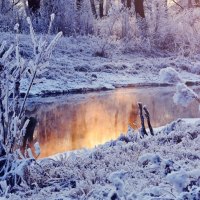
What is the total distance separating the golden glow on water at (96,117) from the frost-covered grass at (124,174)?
210cm

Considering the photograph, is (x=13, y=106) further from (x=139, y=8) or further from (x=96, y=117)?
(x=139, y=8)

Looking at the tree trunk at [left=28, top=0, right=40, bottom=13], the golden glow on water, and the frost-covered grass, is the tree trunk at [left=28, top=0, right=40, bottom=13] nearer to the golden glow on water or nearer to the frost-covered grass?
the golden glow on water

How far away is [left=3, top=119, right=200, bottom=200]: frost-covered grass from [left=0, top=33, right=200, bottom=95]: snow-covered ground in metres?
7.00

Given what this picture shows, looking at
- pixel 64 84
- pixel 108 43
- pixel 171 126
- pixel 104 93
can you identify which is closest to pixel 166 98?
pixel 104 93

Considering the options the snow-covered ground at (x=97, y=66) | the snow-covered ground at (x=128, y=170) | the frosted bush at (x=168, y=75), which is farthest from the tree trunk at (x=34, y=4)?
the frosted bush at (x=168, y=75)

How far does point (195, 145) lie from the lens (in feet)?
14.8

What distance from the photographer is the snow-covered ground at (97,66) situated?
12414 millimetres

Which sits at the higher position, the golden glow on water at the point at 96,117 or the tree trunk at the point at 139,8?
the tree trunk at the point at 139,8

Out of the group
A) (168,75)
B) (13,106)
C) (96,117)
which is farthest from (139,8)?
(168,75)

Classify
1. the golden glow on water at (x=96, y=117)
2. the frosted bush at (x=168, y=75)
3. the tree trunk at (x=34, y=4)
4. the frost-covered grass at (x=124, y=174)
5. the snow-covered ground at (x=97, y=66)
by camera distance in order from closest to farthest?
the frost-covered grass at (x=124, y=174) < the frosted bush at (x=168, y=75) < the golden glow on water at (x=96, y=117) < the snow-covered ground at (x=97, y=66) < the tree trunk at (x=34, y=4)

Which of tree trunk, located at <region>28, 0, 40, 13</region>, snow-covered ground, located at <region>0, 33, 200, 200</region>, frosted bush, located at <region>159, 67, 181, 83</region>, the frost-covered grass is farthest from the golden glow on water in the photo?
tree trunk, located at <region>28, 0, 40, 13</region>

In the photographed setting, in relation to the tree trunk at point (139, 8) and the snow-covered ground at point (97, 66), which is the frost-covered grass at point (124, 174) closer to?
the snow-covered ground at point (97, 66)

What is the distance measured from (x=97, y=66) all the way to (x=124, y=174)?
11.0 meters

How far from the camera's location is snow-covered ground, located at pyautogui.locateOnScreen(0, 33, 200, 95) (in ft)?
40.7
